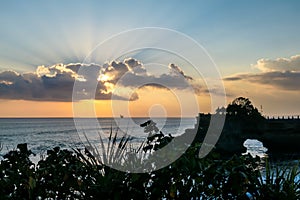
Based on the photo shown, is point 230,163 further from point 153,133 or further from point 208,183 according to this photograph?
point 153,133

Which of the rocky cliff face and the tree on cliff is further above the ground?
the tree on cliff

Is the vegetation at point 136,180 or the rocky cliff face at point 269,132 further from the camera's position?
the rocky cliff face at point 269,132

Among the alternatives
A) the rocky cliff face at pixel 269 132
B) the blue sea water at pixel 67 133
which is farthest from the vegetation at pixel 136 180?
the rocky cliff face at pixel 269 132

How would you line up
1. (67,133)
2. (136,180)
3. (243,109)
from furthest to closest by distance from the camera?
(67,133), (243,109), (136,180)

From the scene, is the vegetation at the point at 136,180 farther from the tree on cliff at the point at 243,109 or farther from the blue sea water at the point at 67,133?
the tree on cliff at the point at 243,109

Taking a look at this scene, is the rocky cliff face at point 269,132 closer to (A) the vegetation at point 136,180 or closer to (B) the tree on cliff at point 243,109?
(B) the tree on cliff at point 243,109

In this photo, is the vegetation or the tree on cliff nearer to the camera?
the vegetation

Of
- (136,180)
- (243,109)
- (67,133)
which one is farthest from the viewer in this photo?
(67,133)

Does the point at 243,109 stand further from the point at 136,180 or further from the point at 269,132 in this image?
the point at 136,180

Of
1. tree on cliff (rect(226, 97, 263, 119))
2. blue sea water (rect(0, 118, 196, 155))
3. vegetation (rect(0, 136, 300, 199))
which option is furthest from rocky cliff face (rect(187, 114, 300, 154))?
vegetation (rect(0, 136, 300, 199))

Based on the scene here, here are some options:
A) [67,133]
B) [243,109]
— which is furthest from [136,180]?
[67,133]

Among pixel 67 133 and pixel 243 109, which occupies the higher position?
pixel 243 109

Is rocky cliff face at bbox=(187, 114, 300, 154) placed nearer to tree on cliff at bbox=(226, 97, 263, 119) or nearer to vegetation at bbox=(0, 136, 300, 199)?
tree on cliff at bbox=(226, 97, 263, 119)

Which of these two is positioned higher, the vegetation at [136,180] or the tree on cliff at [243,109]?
the tree on cliff at [243,109]
